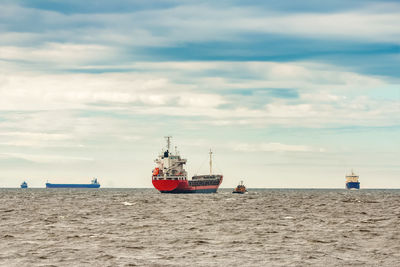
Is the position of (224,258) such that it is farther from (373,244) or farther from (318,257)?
(373,244)

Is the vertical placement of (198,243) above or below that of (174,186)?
below

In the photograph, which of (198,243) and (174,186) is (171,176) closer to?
(174,186)

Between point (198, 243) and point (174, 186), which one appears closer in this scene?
point (198, 243)

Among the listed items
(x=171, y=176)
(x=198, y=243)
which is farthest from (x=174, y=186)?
(x=198, y=243)

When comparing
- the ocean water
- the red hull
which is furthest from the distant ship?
the ocean water

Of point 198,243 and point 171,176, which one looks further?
point 171,176

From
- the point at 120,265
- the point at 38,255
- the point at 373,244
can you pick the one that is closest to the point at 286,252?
the point at 373,244

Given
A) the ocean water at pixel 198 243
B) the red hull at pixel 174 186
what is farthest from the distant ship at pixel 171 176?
the ocean water at pixel 198 243

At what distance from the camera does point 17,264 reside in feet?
93.8

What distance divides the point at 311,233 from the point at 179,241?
12.2 m

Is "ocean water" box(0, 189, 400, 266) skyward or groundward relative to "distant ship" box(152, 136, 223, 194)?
groundward

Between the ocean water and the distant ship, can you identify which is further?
the distant ship

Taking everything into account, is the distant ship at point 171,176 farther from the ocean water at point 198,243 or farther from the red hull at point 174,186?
the ocean water at point 198,243

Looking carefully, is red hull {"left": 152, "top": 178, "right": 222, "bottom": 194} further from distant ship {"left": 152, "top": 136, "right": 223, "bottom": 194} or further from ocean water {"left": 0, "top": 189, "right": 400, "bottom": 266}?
ocean water {"left": 0, "top": 189, "right": 400, "bottom": 266}
